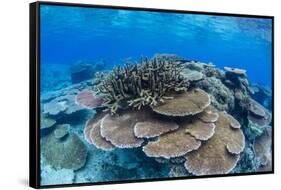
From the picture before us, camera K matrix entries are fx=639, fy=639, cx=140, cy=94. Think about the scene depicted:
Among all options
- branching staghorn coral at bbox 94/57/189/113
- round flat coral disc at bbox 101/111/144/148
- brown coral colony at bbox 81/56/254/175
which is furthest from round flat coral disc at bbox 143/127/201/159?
branching staghorn coral at bbox 94/57/189/113

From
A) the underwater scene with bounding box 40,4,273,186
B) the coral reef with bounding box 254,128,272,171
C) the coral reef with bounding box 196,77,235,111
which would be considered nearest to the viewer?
the underwater scene with bounding box 40,4,273,186

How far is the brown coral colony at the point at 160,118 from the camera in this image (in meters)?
6.07

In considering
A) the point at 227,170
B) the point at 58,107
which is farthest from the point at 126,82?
the point at 227,170

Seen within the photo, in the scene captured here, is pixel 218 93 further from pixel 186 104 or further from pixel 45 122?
pixel 45 122

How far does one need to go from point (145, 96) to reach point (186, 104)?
0.43 metres

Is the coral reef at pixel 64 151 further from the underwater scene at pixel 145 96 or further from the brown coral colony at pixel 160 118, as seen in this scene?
the brown coral colony at pixel 160 118

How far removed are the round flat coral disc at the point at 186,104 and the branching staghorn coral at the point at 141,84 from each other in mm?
63

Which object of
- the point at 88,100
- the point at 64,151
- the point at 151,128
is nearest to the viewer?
the point at 64,151

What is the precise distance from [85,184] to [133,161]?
1.70 feet

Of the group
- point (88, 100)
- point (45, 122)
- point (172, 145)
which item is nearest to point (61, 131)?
point (45, 122)

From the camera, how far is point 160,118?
244 inches

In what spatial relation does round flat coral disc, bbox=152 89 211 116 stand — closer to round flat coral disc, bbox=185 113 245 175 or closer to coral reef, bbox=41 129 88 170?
round flat coral disc, bbox=185 113 245 175

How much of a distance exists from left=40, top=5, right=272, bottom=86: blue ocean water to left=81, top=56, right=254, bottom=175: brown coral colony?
0.19 metres

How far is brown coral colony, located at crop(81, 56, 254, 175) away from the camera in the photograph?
607 centimetres
